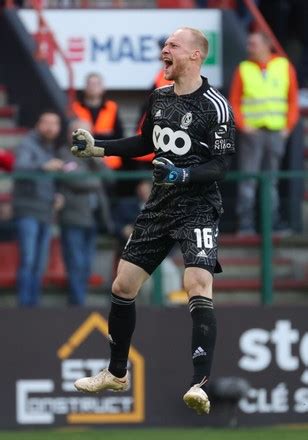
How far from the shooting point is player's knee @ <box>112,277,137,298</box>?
11109 mm

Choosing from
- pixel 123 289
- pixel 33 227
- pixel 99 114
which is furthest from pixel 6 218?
pixel 123 289

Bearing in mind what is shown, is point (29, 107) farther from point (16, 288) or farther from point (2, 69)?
point (16, 288)

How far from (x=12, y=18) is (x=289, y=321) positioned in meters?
4.88

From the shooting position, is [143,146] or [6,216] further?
[6,216]

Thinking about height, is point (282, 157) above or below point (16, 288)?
above

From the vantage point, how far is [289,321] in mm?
14578

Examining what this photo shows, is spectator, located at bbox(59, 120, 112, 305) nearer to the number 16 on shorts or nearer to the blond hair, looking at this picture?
the number 16 on shorts

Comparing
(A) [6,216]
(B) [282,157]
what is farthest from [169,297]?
(B) [282,157]

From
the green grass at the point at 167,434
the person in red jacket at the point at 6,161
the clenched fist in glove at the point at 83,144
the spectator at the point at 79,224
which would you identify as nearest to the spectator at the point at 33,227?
the spectator at the point at 79,224

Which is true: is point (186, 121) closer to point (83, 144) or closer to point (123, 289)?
point (83, 144)

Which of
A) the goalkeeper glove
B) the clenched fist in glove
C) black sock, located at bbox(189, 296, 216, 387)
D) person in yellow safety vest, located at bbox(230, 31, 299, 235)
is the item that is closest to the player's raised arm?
the clenched fist in glove

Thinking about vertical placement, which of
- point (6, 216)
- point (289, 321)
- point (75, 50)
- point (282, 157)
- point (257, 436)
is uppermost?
point (75, 50)

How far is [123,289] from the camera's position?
439 inches

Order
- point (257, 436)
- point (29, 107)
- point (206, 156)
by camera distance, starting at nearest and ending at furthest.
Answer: point (206, 156)
point (257, 436)
point (29, 107)
